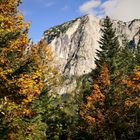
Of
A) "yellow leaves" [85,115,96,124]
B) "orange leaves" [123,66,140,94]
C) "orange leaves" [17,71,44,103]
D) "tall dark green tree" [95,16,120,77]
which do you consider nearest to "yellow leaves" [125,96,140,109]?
"orange leaves" [123,66,140,94]

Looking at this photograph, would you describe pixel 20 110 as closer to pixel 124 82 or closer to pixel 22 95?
pixel 22 95

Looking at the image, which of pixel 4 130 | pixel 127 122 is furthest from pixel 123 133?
pixel 4 130

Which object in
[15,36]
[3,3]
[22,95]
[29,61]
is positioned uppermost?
[3,3]

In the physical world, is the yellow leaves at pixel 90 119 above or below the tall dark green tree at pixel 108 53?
below

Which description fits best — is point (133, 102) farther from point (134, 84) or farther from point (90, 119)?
point (90, 119)

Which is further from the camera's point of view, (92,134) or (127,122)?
(92,134)

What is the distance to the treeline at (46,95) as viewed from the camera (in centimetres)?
2053

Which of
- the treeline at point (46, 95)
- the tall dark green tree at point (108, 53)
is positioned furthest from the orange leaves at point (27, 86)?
the tall dark green tree at point (108, 53)

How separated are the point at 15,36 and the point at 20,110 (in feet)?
13.3

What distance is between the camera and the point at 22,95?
2066 cm

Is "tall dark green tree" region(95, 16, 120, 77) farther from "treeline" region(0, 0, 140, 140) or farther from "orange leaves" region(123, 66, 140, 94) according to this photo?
"orange leaves" region(123, 66, 140, 94)

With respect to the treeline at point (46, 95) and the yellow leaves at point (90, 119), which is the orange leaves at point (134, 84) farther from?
the yellow leaves at point (90, 119)

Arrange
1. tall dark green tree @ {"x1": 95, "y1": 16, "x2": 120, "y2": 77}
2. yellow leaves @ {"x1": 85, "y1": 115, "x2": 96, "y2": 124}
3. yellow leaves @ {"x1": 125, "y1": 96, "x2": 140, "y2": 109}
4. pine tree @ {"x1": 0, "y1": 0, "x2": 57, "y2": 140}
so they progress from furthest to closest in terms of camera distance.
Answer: tall dark green tree @ {"x1": 95, "y1": 16, "x2": 120, "y2": 77}
yellow leaves @ {"x1": 85, "y1": 115, "x2": 96, "y2": 124}
yellow leaves @ {"x1": 125, "y1": 96, "x2": 140, "y2": 109}
pine tree @ {"x1": 0, "y1": 0, "x2": 57, "y2": 140}

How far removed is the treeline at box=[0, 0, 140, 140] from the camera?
2053 centimetres
